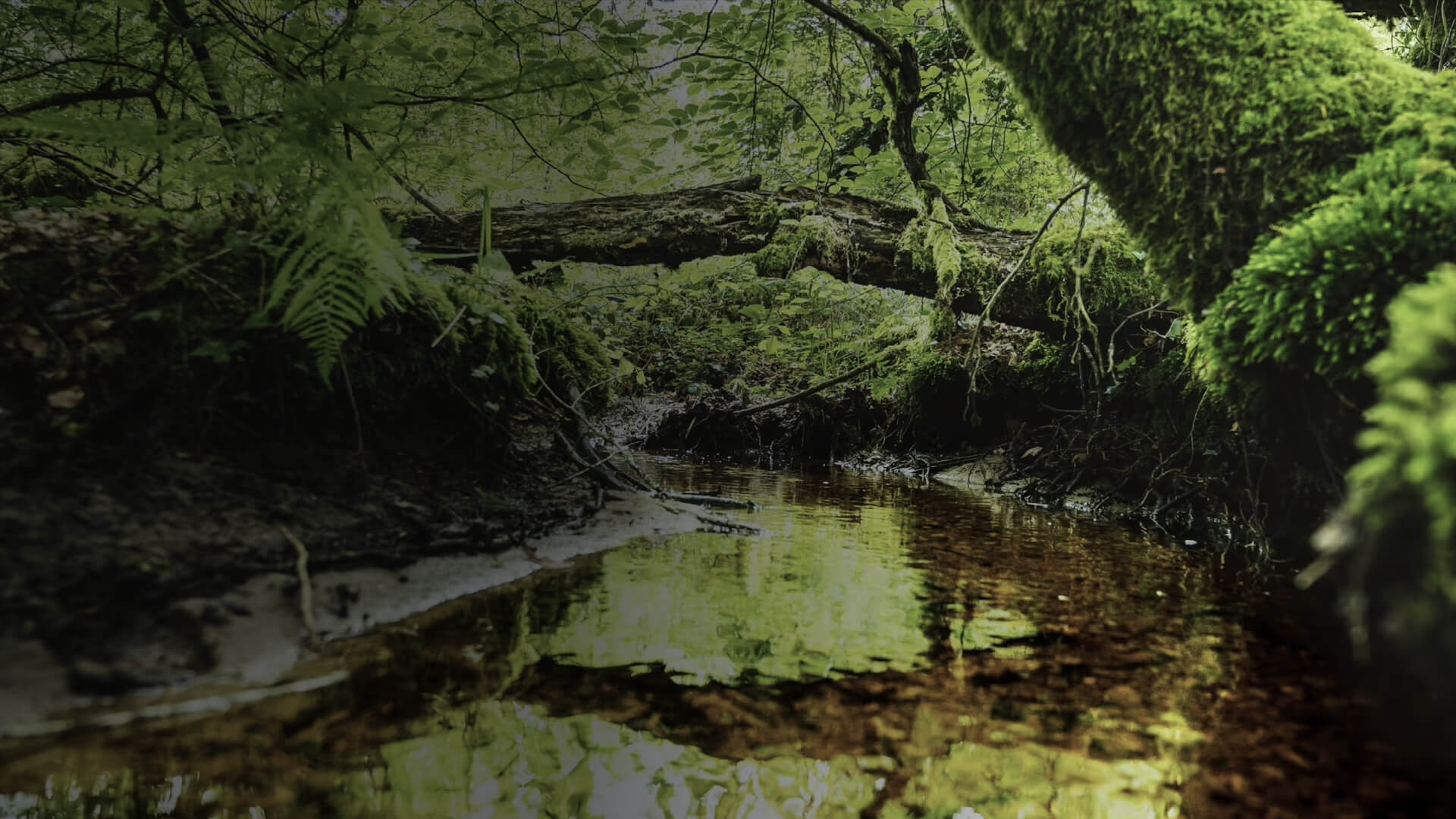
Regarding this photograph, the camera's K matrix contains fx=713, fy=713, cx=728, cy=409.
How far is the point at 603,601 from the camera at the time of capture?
2141mm

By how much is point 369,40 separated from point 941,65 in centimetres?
566

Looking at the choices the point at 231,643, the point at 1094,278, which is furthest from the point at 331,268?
the point at 1094,278

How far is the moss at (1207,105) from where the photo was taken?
2104mm

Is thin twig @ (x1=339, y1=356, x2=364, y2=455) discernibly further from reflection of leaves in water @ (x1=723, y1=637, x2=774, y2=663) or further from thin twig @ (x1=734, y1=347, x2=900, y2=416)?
thin twig @ (x1=734, y1=347, x2=900, y2=416)

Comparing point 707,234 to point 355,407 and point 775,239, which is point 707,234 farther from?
point 355,407

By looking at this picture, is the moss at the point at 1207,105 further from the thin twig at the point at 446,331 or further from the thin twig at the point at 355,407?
the thin twig at the point at 355,407

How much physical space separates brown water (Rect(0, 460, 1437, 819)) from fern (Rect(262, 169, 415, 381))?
2.91 feet

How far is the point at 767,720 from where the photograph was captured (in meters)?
1.49

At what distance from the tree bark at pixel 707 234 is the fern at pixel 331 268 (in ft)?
10.8

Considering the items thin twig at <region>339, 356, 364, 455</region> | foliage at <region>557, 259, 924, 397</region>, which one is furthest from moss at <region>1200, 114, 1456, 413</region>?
foliage at <region>557, 259, 924, 397</region>

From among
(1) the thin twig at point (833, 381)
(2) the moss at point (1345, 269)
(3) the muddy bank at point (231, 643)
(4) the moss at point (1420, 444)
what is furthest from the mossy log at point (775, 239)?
(4) the moss at point (1420, 444)

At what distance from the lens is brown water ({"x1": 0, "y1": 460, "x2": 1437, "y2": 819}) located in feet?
3.80

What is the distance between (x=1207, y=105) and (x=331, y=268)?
9.07 ft

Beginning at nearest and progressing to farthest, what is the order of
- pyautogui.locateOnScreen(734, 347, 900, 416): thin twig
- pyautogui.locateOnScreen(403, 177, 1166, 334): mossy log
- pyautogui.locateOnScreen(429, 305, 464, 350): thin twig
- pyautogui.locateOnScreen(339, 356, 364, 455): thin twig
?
1. pyautogui.locateOnScreen(339, 356, 364, 455): thin twig
2. pyautogui.locateOnScreen(429, 305, 464, 350): thin twig
3. pyautogui.locateOnScreen(403, 177, 1166, 334): mossy log
4. pyautogui.locateOnScreen(734, 347, 900, 416): thin twig
